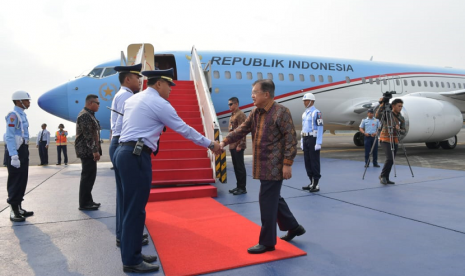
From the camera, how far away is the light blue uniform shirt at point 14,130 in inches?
167

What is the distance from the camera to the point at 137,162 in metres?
2.61

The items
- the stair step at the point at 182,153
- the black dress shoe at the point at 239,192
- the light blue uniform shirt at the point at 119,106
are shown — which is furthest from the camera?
the stair step at the point at 182,153

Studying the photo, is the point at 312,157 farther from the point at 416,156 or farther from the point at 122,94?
the point at 416,156

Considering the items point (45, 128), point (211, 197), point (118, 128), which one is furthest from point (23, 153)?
point (45, 128)

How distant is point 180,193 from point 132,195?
2.73m

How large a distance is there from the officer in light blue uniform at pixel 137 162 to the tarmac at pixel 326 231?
0.69 feet

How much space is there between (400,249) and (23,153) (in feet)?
15.3

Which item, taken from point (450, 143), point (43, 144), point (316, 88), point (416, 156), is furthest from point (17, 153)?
point (450, 143)

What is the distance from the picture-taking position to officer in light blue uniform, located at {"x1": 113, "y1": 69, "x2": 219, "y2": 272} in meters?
2.60

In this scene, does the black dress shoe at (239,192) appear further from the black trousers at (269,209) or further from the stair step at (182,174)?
the black trousers at (269,209)

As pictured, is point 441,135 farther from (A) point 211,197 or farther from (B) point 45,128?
(B) point 45,128

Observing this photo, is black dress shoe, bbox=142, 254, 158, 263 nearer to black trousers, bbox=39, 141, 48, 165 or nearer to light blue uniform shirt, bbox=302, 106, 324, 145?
light blue uniform shirt, bbox=302, 106, 324, 145

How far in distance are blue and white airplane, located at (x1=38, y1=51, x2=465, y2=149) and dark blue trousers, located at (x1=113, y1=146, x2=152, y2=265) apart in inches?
272

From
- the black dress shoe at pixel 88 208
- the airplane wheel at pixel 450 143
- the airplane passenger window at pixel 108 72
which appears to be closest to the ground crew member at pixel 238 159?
the black dress shoe at pixel 88 208
